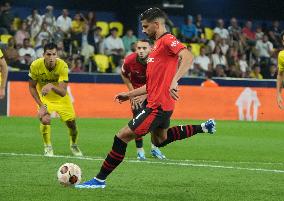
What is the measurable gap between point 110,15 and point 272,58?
23.0 feet

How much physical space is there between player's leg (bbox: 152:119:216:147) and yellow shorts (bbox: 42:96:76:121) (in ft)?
13.5

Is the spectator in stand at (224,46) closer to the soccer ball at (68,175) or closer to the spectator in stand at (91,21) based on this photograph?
the spectator in stand at (91,21)

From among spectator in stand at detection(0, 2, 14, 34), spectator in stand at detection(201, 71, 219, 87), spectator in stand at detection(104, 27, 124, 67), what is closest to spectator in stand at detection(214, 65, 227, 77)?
spectator in stand at detection(201, 71, 219, 87)

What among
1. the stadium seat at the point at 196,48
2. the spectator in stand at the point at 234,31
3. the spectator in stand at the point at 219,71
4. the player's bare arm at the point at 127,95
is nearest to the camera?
the player's bare arm at the point at 127,95

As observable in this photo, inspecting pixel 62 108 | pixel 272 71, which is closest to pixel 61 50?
pixel 272 71

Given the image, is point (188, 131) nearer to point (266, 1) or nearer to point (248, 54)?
point (248, 54)

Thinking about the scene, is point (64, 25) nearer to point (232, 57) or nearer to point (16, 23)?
point (16, 23)

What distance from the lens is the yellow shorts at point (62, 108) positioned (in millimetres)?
15328

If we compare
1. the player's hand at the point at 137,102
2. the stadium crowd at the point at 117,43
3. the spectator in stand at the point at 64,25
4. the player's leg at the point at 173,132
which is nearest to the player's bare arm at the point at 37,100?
the player's hand at the point at 137,102

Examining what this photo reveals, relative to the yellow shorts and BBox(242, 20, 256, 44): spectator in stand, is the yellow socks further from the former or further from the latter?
BBox(242, 20, 256, 44): spectator in stand

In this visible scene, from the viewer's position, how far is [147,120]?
9.98 meters

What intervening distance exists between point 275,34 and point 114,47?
886 cm

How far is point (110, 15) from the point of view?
34.3 meters

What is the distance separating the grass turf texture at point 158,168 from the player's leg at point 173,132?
53cm
